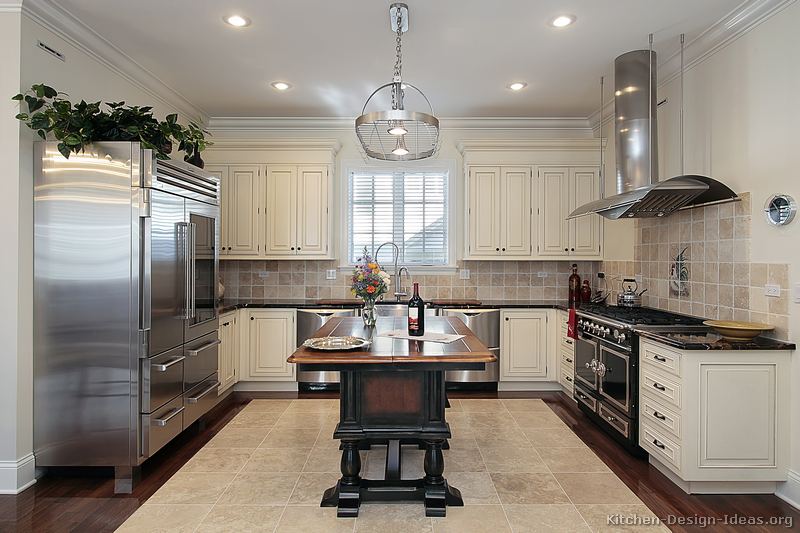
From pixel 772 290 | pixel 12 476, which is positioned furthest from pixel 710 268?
pixel 12 476

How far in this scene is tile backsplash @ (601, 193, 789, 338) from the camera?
3.10 meters

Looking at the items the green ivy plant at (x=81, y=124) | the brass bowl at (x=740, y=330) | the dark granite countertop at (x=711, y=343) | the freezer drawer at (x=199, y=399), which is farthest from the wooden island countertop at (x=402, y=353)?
the green ivy plant at (x=81, y=124)

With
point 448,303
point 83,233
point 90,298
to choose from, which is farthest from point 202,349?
point 448,303

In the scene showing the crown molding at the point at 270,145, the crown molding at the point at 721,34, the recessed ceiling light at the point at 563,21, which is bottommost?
the crown molding at the point at 270,145

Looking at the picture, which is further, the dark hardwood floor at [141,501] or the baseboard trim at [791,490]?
the baseboard trim at [791,490]

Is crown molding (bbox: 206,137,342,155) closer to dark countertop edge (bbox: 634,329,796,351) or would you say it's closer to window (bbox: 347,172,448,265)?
window (bbox: 347,172,448,265)

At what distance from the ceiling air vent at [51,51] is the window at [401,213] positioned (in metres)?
3.00

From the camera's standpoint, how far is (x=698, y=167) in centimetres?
373

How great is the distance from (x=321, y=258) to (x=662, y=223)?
10.7 feet

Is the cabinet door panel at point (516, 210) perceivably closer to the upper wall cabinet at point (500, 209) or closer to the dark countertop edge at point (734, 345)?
the upper wall cabinet at point (500, 209)

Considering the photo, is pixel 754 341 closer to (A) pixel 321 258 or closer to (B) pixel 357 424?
(B) pixel 357 424

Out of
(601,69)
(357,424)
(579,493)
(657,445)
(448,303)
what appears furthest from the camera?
(448,303)

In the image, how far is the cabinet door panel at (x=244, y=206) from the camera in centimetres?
540

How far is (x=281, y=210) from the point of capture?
5.40m
